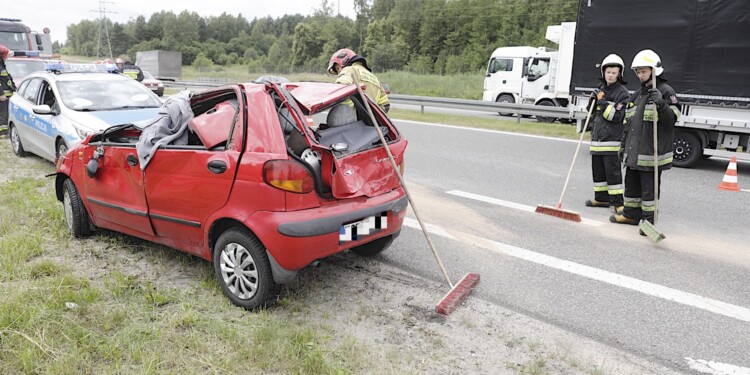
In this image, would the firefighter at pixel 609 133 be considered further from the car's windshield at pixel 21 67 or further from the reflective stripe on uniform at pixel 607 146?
the car's windshield at pixel 21 67

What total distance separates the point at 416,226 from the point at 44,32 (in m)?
23.4

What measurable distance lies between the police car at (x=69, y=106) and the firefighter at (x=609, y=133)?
5.82m

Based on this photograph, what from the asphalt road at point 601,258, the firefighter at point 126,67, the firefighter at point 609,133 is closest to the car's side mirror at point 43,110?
the asphalt road at point 601,258

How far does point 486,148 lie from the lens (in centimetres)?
1048

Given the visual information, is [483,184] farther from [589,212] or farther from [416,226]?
[416,226]

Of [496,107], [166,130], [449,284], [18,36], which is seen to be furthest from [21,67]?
[449,284]

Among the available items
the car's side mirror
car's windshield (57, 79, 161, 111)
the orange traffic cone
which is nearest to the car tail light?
car's windshield (57, 79, 161, 111)

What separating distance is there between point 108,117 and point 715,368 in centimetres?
724

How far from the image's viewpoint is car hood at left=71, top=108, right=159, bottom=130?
7.22 m

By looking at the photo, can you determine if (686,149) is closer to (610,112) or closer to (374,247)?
(610,112)

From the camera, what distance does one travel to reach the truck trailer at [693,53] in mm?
8805

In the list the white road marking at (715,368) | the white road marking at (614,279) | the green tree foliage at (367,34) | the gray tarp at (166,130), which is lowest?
the white road marking at (715,368)

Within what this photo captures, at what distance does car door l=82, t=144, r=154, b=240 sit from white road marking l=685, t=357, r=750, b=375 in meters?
3.80

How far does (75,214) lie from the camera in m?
4.98
